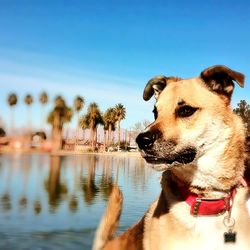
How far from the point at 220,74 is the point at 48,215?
1020 centimetres

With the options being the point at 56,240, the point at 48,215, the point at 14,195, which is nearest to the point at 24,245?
the point at 56,240

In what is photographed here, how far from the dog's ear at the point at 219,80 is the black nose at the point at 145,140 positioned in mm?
1016

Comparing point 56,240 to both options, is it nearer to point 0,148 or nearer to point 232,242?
point 232,242

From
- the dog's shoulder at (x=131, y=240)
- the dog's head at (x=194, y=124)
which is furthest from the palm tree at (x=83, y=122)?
the dog's head at (x=194, y=124)

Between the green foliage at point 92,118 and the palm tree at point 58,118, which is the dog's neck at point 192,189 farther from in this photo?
the green foliage at point 92,118

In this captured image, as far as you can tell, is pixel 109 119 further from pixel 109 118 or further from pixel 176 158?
pixel 176 158

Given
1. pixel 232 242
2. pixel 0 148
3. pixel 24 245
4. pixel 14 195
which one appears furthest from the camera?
pixel 0 148

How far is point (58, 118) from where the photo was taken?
109438 millimetres

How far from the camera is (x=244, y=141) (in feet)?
17.8

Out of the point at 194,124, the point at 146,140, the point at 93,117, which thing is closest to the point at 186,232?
the point at 146,140

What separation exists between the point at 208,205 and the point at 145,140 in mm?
930

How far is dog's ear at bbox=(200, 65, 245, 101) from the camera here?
5.59 metres

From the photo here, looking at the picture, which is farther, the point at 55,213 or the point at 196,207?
the point at 55,213

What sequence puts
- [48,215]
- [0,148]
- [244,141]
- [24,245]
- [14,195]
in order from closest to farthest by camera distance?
[244,141] < [24,245] < [48,215] < [14,195] < [0,148]
